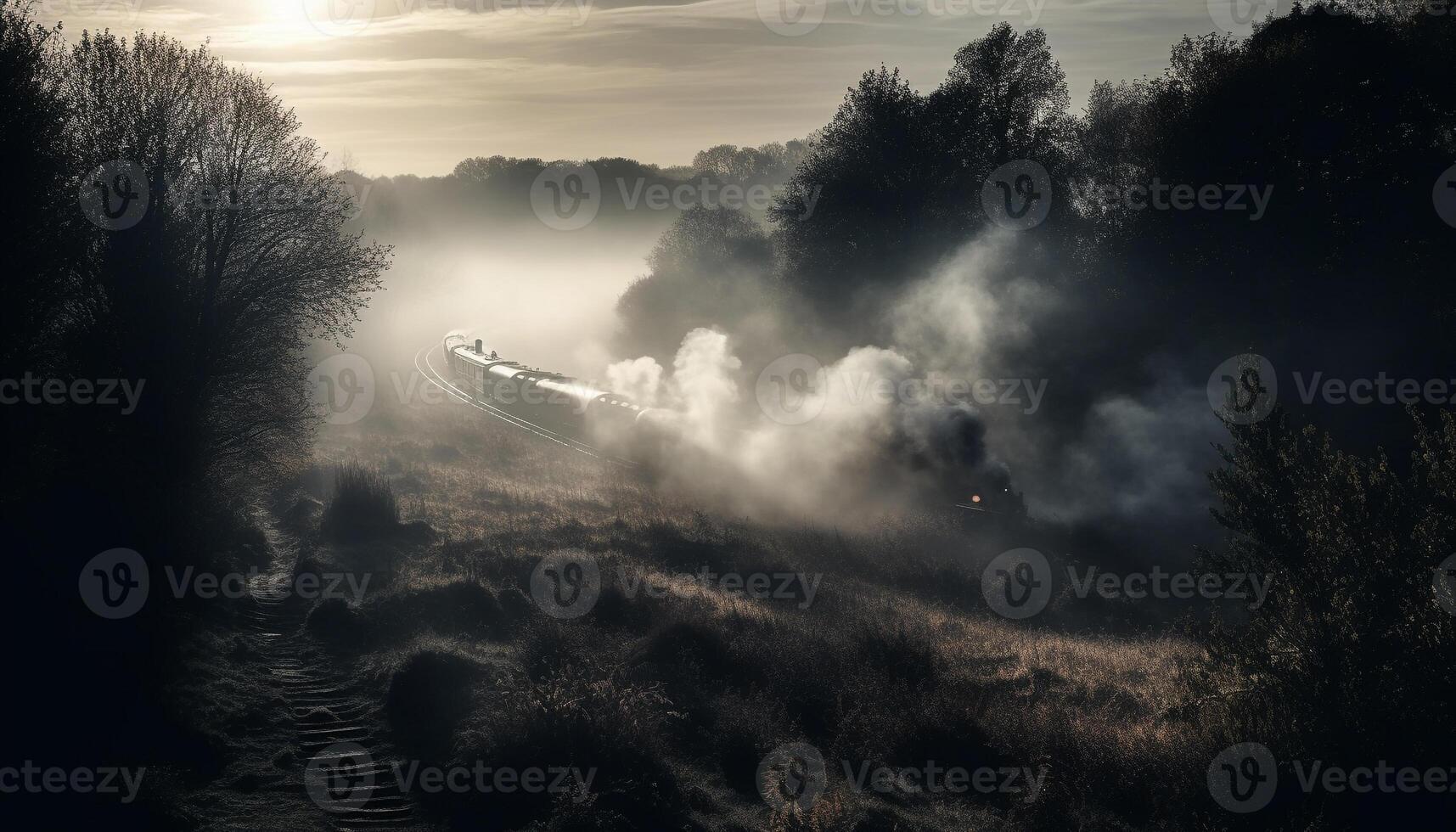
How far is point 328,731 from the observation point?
13773mm

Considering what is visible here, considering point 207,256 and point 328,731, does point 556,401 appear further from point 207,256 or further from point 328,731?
point 328,731

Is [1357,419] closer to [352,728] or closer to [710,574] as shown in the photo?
[710,574]

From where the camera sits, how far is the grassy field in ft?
37.9

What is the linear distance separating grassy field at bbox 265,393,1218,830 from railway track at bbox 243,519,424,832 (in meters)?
0.38

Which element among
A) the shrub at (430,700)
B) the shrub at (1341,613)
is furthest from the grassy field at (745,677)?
the shrub at (1341,613)

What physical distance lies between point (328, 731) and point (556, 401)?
3052cm

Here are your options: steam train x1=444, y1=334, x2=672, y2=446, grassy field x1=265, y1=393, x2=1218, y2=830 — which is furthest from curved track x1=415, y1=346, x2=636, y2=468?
grassy field x1=265, y1=393, x2=1218, y2=830

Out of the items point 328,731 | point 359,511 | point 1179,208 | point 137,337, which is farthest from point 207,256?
point 1179,208

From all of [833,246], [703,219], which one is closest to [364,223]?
[703,219]

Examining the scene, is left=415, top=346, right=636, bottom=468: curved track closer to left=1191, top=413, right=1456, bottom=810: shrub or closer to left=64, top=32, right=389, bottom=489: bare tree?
left=64, top=32, right=389, bottom=489: bare tree

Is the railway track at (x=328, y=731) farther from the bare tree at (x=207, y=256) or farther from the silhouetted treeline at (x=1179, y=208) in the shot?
the silhouetted treeline at (x=1179, y=208)

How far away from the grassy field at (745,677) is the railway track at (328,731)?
0.38m

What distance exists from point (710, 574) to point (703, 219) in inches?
1791

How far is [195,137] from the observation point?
21.6 meters
